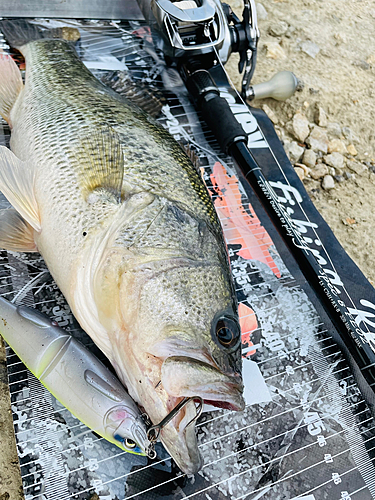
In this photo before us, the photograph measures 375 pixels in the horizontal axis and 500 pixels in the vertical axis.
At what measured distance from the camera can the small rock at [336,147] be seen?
3768 mm

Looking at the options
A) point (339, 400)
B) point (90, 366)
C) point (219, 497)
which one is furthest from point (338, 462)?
point (90, 366)

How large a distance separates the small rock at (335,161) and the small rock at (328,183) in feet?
0.50

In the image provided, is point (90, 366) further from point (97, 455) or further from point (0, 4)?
point (0, 4)

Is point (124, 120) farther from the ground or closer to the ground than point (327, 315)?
farther from the ground

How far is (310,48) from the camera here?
4469 mm

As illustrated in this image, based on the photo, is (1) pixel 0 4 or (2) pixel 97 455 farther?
(1) pixel 0 4

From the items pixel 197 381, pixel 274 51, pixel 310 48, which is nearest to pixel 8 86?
pixel 197 381

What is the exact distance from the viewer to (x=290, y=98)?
Answer: 398cm

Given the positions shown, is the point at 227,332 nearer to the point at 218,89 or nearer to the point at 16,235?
the point at 16,235

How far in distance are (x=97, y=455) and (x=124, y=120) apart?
1424 millimetres

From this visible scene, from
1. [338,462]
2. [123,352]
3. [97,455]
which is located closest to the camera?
[123,352]

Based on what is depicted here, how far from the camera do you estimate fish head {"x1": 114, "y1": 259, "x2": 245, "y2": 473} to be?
147 centimetres

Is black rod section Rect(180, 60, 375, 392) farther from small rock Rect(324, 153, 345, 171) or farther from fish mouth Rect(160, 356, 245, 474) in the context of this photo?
small rock Rect(324, 153, 345, 171)

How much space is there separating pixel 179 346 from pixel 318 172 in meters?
2.54
